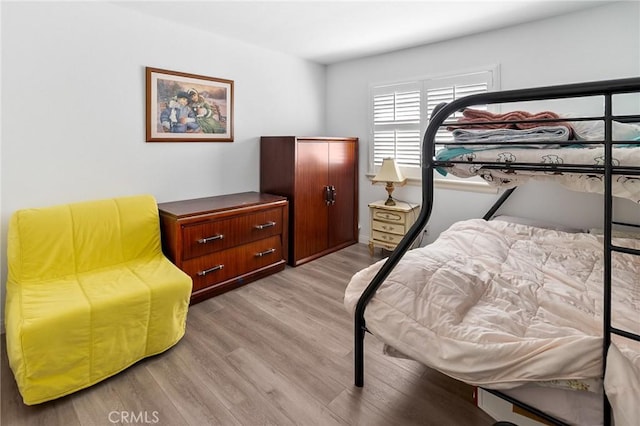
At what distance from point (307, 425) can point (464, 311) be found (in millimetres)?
881

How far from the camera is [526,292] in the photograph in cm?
165

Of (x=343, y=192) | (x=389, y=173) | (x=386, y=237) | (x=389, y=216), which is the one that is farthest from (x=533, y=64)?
(x=343, y=192)

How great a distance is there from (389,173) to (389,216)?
469mm

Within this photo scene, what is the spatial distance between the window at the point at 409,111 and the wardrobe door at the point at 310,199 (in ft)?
2.49

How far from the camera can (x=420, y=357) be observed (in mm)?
1419

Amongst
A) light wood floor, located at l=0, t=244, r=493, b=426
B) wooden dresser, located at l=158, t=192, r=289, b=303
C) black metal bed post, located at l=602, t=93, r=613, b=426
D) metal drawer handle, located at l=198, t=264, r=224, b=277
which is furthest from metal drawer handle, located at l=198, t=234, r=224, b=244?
black metal bed post, located at l=602, t=93, r=613, b=426

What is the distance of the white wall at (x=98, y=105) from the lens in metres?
2.34

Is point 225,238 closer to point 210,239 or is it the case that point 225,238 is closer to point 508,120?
point 210,239

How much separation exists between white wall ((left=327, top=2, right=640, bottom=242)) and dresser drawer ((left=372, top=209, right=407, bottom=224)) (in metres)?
0.37

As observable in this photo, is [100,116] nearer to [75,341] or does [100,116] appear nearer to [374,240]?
[75,341]

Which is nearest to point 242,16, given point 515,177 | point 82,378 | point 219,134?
point 219,134

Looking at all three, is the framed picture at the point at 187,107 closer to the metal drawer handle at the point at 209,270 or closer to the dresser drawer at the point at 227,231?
the dresser drawer at the point at 227,231

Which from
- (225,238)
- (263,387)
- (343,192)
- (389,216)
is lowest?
(263,387)

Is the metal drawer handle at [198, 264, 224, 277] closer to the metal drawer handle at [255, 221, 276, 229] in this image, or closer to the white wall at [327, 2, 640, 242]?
the metal drawer handle at [255, 221, 276, 229]
